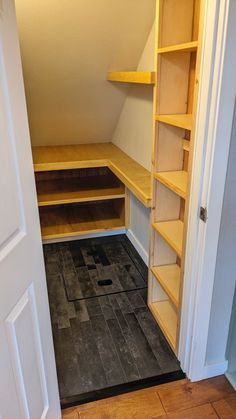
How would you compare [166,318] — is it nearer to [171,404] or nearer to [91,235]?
[171,404]

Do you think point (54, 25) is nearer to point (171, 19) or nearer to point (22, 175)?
point (171, 19)

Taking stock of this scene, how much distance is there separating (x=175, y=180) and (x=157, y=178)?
142mm

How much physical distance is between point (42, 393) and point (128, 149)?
2164 mm

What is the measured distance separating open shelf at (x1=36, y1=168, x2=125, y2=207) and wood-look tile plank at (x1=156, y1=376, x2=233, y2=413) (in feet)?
5.88

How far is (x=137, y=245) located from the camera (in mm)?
2957

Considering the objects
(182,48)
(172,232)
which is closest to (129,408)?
(172,232)

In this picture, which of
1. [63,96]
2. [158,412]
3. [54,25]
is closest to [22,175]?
[158,412]

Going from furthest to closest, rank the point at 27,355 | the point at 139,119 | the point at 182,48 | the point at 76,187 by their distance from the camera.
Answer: the point at 76,187 → the point at 139,119 → the point at 182,48 → the point at 27,355

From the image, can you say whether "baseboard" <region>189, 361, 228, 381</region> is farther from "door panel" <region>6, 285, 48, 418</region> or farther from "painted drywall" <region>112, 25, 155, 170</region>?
"painted drywall" <region>112, 25, 155, 170</region>

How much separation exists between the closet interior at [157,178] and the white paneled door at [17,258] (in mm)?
701

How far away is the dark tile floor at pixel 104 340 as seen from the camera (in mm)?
1711

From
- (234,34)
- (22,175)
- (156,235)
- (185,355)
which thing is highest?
(234,34)

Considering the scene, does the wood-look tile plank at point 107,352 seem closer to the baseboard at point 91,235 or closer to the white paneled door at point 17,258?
the white paneled door at point 17,258

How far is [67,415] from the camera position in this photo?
1.52 metres
